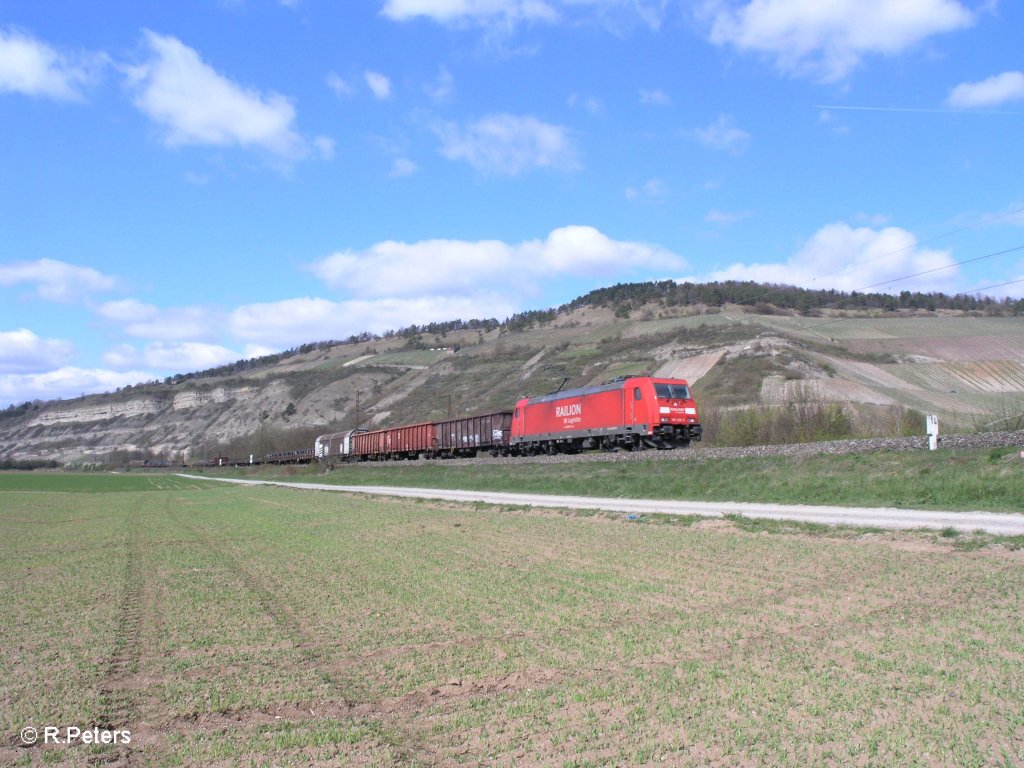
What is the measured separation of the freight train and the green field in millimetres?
22840

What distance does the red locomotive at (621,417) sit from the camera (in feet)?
121

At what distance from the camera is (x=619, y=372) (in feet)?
284

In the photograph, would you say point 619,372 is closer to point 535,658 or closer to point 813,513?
point 813,513

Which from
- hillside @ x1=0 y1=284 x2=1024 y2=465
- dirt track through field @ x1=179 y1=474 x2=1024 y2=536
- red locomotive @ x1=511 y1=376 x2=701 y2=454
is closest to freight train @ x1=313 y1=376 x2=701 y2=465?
red locomotive @ x1=511 y1=376 x2=701 y2=454

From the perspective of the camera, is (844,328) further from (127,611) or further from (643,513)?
(127,611)

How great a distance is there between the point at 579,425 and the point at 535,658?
35.3 m

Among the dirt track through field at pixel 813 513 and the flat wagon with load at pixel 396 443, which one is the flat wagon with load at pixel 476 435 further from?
the dirt track through field at pixel 813 513

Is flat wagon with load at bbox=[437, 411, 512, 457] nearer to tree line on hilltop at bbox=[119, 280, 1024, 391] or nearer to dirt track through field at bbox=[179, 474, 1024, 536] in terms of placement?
dirt track through field at bbox=[179, 474, 1024, 536]

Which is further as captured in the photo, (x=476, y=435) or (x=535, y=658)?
(x=476, y=435)

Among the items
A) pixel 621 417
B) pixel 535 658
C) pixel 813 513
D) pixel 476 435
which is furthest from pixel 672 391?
pixel 535 658

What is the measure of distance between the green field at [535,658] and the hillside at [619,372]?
82.4 ft

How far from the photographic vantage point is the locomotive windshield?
121 ft

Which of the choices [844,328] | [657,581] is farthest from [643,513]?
[844,328]

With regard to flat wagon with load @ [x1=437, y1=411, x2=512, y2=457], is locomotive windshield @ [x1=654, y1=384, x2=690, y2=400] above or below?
above
